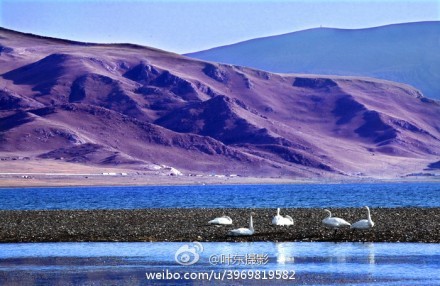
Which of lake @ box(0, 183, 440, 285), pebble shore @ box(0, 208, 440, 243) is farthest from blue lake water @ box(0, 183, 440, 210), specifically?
lake @ box(0, 183, 440, 285)

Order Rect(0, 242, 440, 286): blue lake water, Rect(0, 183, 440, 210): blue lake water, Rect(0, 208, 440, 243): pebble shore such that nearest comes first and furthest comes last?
Rect(0, 242, 440, 286): blue lake water, Rect(0, 208, 440, 243): pebble shore, Rect(0, 183, 440, 210): blue lake water

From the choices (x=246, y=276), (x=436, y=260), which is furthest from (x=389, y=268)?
(x=246, y=276)

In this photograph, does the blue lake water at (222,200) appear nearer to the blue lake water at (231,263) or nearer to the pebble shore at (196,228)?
the pebble shore at (196,228)

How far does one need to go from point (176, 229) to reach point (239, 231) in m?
5.11

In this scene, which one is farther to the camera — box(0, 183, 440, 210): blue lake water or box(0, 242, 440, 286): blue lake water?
box(0, 183, 440, 210): blue lake water

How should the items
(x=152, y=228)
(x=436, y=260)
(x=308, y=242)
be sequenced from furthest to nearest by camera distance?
(x=152, y=228) → (x=308, y=242) → (x=436, y=260)

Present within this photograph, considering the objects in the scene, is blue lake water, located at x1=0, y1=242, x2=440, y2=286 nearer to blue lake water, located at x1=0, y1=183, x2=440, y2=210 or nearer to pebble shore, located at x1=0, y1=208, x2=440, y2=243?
pebble shore, located at x1=0, y1=208, x2=440, y2=243

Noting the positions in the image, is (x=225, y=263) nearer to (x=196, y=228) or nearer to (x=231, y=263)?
(x=231, y=263)

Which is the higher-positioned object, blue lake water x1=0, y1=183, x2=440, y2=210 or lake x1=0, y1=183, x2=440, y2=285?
lake x1=0, y1=183, x2=440, y2=285

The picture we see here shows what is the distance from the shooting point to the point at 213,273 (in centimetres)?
3272

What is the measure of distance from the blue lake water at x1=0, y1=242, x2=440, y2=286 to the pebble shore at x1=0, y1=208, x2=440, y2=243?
192cm

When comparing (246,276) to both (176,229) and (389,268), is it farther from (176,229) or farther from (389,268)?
(176,229)

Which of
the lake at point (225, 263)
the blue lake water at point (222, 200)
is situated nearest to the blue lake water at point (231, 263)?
the lake at point (225, 263)

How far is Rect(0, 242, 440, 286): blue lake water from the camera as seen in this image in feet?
102
